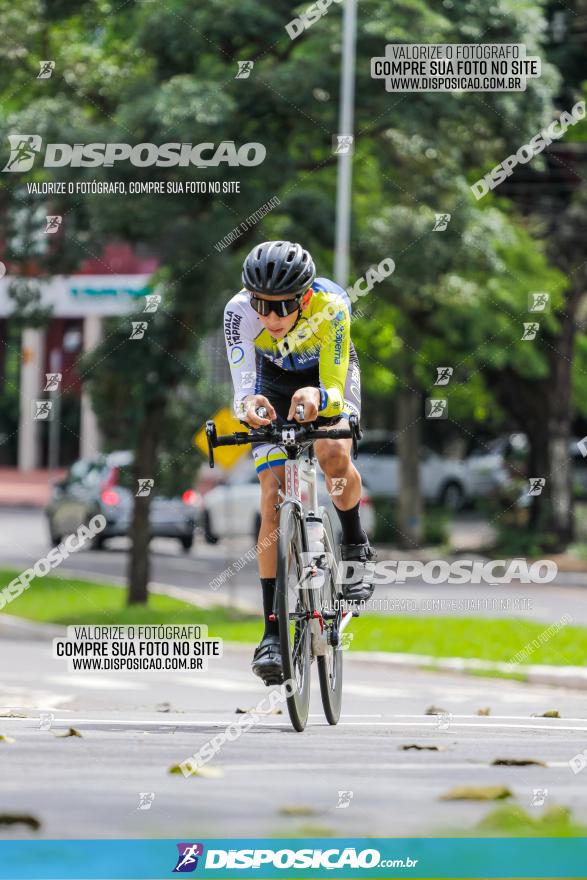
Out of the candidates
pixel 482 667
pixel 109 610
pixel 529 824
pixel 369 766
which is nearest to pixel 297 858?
pixel 529 824

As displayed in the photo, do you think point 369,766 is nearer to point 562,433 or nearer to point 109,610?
point 109,610

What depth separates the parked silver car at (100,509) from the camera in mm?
29078

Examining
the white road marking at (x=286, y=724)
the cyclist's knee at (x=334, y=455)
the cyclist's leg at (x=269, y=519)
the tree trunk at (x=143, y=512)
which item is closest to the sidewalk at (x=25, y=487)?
the tree trunk at (x=143, y=512)

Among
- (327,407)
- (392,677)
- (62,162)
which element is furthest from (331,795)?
(62,162)

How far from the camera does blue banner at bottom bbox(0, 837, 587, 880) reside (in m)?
5.10

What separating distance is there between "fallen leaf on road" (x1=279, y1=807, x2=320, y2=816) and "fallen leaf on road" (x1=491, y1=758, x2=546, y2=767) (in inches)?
60.7

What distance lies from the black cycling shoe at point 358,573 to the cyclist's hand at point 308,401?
124cm

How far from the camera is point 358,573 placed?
8.75 meters

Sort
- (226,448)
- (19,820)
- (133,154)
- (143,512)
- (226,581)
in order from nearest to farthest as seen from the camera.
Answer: (19,820) → (133,154) → (226,448) → (143,512) → (226,581)

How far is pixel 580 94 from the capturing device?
2772 centimetres

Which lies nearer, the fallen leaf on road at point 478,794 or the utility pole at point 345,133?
the fallen leaf on road at point 478,794

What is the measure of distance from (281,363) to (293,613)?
126 centimetres

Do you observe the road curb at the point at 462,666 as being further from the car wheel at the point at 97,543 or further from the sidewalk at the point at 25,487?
the sidewalk at the point at 25,487

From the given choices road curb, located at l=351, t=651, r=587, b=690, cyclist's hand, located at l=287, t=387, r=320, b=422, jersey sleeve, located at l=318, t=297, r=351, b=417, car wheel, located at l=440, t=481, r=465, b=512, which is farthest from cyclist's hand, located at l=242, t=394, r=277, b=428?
car wheel, located at l=440, t=481, r=465, b=512
